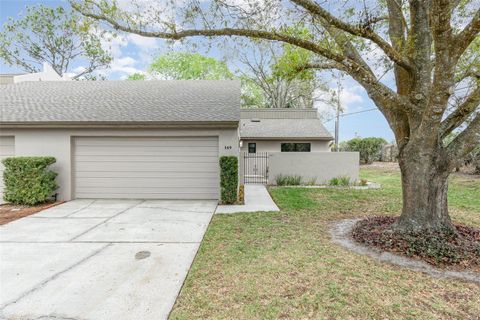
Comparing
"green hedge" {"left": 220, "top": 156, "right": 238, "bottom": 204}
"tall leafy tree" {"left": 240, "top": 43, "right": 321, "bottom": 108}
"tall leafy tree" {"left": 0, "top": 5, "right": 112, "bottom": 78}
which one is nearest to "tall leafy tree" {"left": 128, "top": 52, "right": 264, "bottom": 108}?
"tall leafy tree" {"left": 240, "top": 43, "right": 321, "bottom": 108}

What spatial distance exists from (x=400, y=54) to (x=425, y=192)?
255 centimetres

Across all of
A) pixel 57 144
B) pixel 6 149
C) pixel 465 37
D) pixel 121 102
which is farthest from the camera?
pixel 121 102

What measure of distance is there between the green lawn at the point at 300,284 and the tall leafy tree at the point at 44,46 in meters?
21.0

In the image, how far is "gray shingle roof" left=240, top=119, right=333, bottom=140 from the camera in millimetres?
16016

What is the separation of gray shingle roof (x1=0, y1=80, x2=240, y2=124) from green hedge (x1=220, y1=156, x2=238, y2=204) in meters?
1.25

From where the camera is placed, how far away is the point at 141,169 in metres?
8.74

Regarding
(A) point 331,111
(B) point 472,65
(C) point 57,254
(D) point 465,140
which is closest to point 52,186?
(C) point 57,254

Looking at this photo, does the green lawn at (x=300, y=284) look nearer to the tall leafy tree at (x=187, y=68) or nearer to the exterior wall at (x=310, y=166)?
the exterior wall at (x=310, y=166)

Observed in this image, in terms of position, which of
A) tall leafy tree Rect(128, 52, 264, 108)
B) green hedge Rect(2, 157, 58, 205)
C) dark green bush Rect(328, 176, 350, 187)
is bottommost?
dark green bush Rect(328, 176, 350, 187)

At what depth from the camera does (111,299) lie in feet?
9.97

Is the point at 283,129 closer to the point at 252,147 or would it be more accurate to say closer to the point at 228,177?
the point at 252,147

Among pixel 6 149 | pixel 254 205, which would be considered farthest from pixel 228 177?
pixel 6 149

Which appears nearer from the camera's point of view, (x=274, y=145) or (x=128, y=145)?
(x=128, y=145)

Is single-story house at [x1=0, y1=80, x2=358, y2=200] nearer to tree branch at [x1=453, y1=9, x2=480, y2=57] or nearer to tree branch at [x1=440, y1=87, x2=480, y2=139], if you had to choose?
tree branch at [x1=440, y1=87, x2=480, y2=139]
